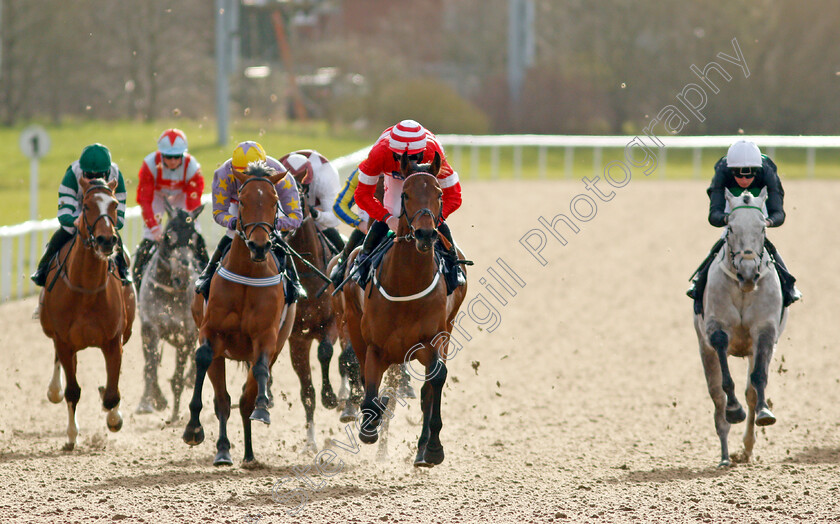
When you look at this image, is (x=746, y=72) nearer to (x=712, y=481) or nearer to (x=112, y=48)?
(x=112, y=48)

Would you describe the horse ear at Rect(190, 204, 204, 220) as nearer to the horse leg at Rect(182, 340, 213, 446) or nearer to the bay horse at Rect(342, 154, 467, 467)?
the horse leg at Rect(182, 340, 213, 446)

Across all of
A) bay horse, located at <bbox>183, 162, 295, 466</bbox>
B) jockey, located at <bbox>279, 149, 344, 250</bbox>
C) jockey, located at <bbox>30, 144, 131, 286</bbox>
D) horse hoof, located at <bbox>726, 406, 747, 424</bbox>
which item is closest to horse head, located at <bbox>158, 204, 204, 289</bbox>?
jockey, located at <bbox>30, 144, 131, 286</bbox>

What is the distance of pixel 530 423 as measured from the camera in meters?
8.02

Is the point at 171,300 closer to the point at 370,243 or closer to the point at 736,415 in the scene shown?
the point at 370,243

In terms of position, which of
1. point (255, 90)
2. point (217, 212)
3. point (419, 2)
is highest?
point (419, 2)

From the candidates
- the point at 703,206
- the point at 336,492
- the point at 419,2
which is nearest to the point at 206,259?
the point at 336,492

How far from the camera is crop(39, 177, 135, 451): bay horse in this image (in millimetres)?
6531

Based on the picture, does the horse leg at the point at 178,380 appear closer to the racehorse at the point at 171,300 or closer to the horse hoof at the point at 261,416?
the racehorse at the point at 171,300

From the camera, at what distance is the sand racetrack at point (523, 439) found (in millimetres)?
5812

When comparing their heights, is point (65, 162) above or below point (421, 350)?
above

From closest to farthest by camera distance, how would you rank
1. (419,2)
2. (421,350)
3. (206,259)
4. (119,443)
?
(421,350) < (119,443) < (206,259) < (419,2)

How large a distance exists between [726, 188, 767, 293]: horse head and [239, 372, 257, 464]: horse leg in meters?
2.81

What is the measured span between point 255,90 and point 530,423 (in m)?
25.5

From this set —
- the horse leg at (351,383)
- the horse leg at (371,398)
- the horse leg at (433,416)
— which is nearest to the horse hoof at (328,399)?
the horse leg at (351,383)
